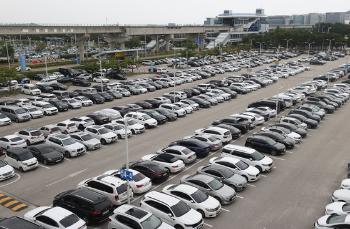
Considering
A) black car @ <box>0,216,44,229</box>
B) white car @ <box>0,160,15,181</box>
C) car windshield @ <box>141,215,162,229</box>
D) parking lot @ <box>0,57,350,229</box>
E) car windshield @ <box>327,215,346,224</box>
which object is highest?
black car @ <box>0,216,44,229</box>

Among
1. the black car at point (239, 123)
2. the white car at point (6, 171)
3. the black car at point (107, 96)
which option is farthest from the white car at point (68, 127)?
the black car at point (107, 96)

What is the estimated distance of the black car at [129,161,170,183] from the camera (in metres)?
21.0

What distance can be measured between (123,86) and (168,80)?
314 inches

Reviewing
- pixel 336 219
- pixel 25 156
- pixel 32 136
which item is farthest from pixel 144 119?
pixel 336 219

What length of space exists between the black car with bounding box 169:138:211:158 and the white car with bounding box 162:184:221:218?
23.2 ft

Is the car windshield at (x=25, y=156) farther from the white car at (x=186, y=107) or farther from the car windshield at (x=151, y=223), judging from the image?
the white car at (x=186, y=107)

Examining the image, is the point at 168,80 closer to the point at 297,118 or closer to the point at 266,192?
the point at 297,118

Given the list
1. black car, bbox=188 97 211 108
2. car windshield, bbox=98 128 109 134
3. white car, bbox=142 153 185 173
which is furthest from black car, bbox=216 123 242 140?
black car, bbox=188 97 211 108

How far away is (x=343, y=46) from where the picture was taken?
121 metres

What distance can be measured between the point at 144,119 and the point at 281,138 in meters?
12.1

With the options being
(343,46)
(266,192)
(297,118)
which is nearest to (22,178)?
(266,192)

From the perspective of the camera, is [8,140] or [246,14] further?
[246,14]

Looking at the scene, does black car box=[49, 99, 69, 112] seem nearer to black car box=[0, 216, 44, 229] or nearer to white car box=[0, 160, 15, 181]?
white car box=[0, 160, 15, 181]

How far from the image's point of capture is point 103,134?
94.4 ft
